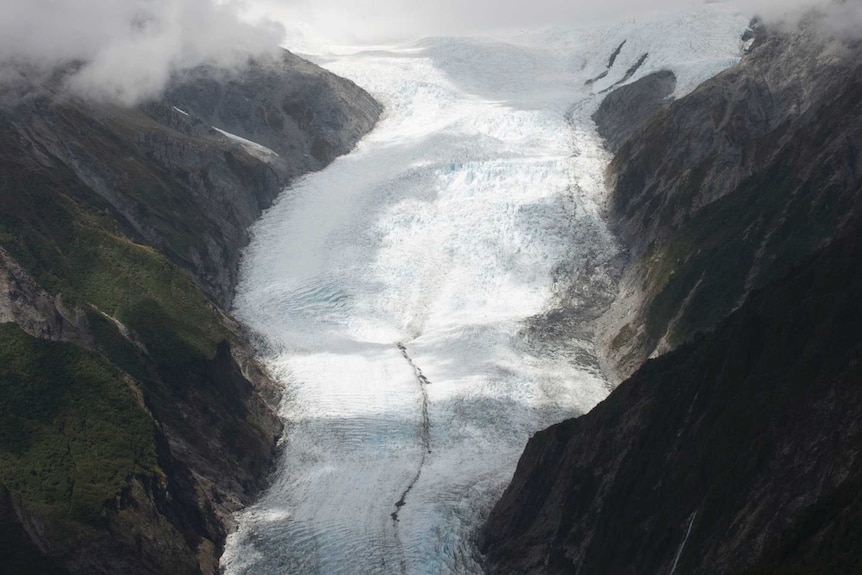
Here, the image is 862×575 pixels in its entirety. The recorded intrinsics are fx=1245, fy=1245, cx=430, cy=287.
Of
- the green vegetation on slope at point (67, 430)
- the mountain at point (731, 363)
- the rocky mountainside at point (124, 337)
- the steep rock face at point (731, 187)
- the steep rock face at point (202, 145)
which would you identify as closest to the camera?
the mountain at point (731, 363)

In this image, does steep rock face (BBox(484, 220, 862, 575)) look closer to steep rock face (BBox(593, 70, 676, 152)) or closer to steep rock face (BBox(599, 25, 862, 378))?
steep rock face (BBox(599, 25, 862, 378))

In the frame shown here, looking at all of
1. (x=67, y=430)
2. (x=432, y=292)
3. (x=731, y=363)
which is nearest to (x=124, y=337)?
(x=67, y=430)

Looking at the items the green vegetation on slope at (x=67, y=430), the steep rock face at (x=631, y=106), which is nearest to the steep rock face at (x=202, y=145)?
the steep rock face at (x=631, y=106)

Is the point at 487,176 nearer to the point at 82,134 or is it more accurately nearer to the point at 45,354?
the point at 82,134

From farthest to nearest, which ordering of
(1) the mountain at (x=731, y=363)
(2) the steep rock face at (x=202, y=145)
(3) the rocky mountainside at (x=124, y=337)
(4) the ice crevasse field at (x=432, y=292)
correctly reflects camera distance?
(2) the steep rock face at (x=202, y=145) → (4) the ice crevasse field at (x=432, y=292) → (3) the rocky mountainside at (x=124, y=337) → (1) the mountain at (x=731, y=363)

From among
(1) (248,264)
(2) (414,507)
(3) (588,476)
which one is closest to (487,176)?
(1) (248,264)

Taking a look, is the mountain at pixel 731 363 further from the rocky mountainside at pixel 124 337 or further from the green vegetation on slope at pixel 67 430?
the green vegetation on slope at pixel 67 430

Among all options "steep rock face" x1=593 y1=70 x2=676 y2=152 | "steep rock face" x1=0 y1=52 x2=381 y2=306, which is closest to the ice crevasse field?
"steep rock face" x1=593 y1=70 x2=676 y2=152
